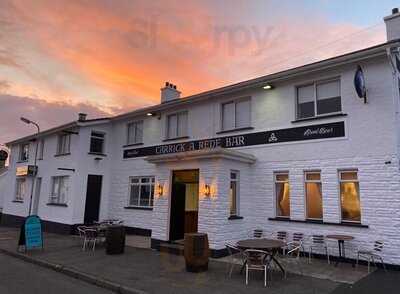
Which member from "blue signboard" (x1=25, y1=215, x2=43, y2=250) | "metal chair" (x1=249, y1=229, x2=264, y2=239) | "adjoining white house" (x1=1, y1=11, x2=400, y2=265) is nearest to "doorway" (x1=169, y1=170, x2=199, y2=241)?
"adjoining white house" (x1=1, y1=11, x2=400, y2=265)

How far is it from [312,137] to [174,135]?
6.90m

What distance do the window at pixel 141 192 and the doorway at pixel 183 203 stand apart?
2.93 m

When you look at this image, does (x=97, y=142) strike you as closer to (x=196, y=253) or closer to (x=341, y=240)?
(x=196, y=253)

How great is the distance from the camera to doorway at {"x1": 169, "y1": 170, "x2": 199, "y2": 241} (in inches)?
491

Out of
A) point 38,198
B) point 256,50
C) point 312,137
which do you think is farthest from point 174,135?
point 38,198

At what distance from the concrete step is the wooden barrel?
266 centimetres

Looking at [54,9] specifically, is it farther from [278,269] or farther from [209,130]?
[278,269]

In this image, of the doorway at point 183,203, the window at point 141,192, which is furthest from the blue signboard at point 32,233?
the window at point 141,192

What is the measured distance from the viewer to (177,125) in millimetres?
15602

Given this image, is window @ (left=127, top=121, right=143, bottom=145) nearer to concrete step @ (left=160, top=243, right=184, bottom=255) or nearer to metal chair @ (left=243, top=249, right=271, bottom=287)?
concrete step @ (left=160, top=243, right=184, bottom=255)

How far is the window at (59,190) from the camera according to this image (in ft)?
58.4

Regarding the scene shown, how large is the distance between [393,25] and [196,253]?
9.53 meters

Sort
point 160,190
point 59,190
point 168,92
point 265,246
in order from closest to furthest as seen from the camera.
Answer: point 265,246 < point 160,190 < point 168,92 < point 59,190

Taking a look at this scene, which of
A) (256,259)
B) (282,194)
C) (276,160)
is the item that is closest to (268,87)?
(276,160)
